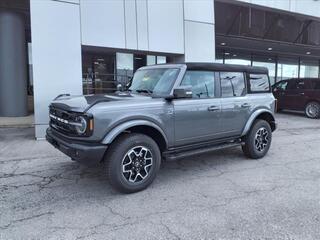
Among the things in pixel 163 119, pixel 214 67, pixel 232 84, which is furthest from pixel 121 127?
pixel 232 84

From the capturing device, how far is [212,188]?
443 centimetres

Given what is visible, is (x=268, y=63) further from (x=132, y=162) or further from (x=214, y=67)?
(x=132, y=162)

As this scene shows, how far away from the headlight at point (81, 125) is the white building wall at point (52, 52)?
4.28 metres

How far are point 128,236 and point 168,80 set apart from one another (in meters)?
2.63

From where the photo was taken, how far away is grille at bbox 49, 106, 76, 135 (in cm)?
409

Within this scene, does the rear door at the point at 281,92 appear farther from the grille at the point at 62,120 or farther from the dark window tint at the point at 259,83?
the grille at the point at 62,120

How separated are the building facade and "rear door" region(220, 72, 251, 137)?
4330 millimetres

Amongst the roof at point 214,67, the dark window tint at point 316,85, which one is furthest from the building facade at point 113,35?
the roof at point 214,67

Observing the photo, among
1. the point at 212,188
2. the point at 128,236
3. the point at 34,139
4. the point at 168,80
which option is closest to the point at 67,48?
the point at 34,139

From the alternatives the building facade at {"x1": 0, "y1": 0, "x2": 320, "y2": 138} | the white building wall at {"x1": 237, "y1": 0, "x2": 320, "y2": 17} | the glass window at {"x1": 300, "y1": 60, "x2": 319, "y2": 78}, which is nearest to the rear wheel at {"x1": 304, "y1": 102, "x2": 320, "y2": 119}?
the building facade at {"x1": 0, "y1": 0, "x2": 320, "y2": 138}

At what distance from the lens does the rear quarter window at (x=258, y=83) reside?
239 inches

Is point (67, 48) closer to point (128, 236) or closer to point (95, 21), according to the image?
point (95, 21)

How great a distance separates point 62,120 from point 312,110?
1199 cm

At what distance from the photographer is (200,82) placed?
17.0 ft
